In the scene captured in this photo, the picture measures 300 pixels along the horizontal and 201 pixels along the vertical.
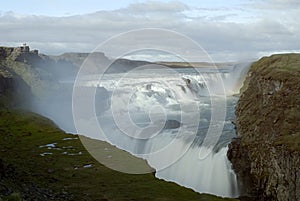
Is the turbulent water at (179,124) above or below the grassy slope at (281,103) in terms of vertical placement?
below

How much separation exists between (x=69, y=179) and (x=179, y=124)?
3526 cm

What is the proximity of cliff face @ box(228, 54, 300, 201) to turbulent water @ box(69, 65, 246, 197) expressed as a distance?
2.22 metres

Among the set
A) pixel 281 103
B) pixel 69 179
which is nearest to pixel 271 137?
pixel 281 103

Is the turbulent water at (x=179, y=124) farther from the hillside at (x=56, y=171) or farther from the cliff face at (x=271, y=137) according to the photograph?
the hillside at (x=56, y=171)

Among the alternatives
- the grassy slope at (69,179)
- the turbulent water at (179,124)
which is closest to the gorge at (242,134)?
the turbulent water at (179,124)

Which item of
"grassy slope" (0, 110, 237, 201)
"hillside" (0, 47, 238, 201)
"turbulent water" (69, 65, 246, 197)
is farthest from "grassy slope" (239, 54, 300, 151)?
"grassy slope" (0, 110, 237, 201)

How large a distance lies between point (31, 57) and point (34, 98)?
34.4 metres

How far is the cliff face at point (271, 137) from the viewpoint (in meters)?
48.0

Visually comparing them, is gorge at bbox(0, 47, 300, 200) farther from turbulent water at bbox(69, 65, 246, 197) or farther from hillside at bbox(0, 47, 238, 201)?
hillside at bbox(0, 47, 238, 201)

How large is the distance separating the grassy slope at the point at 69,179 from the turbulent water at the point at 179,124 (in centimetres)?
844

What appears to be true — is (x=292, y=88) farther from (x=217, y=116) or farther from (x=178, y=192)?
(x=217, y=116)

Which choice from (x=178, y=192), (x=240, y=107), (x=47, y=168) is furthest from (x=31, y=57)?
(x=178, y=192)

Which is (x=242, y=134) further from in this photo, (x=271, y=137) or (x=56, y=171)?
(x=56, y=171)

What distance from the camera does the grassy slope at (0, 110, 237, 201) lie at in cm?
3959
